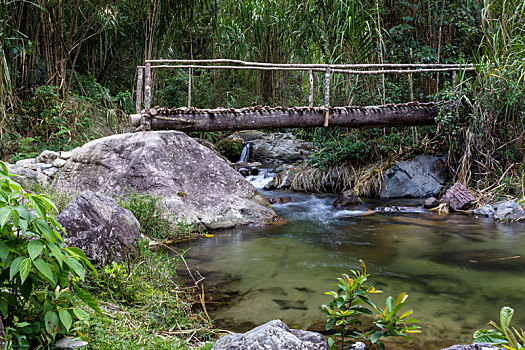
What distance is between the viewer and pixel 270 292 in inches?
118

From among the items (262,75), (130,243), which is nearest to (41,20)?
(130,243)

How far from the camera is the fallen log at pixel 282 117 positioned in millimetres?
6863

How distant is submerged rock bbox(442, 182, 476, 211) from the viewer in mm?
6242

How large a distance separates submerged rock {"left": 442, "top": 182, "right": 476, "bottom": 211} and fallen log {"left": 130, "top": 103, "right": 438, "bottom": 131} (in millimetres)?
1532

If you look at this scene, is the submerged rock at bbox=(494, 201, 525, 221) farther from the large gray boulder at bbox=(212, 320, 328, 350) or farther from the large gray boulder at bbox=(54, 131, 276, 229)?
the large gray boulder at bbox=(212, 320, 328, 350)

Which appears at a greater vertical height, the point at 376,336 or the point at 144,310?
the point at 376,336

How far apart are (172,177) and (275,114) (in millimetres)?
2559

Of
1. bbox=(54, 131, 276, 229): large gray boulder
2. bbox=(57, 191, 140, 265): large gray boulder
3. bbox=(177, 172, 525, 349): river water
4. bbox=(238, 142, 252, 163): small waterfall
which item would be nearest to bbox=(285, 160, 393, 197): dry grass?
bbox=(177, 172, 525, 349): river water

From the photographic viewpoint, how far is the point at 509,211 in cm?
557

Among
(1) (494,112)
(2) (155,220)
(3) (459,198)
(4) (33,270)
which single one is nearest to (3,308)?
(4) (33,270)

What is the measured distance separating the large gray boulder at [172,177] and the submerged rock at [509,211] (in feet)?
10.0

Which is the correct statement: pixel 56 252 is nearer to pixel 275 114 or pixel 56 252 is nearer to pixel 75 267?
pixel 75 267

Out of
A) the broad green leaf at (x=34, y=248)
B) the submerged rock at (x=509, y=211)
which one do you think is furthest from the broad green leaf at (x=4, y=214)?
the submerged rock at (x=509, y=211)

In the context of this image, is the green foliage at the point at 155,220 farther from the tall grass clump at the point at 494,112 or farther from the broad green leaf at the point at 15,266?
the tall grass clump at the point at 494,112
